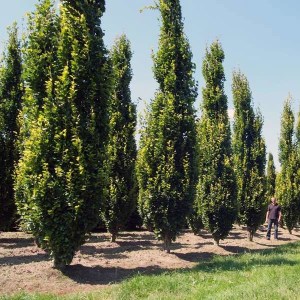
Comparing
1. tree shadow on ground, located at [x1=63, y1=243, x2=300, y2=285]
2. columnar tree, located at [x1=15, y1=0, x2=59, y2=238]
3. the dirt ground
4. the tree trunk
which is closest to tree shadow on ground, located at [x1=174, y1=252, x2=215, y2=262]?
the dirt ground

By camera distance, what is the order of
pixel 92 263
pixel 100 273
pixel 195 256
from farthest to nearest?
pixel 195 256 < pixel 92 263 < pixel 100 273

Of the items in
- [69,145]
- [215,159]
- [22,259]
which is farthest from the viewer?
[215,159]

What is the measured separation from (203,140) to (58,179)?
26.9ft

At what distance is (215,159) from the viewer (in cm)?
1538

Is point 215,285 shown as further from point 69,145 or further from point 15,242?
point 15,242

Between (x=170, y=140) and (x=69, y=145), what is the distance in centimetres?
421

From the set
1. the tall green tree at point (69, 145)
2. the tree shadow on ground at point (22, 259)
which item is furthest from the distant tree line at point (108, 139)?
the tree shadow on ground at point (22, 259)

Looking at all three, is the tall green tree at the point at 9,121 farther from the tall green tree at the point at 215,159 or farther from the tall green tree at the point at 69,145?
the tall green tree at the point at 215,159

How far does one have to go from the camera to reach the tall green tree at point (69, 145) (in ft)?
29.3

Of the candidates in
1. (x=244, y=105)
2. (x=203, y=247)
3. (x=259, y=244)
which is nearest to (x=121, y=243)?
(x=203, y=247)

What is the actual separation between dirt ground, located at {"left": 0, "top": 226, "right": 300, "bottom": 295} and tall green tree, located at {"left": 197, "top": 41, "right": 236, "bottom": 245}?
1206 millimetres

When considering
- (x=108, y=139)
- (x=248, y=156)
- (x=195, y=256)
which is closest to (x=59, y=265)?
→ (x=108, y=139)

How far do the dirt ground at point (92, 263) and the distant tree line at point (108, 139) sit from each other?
571mm

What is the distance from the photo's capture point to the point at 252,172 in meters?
18.5
